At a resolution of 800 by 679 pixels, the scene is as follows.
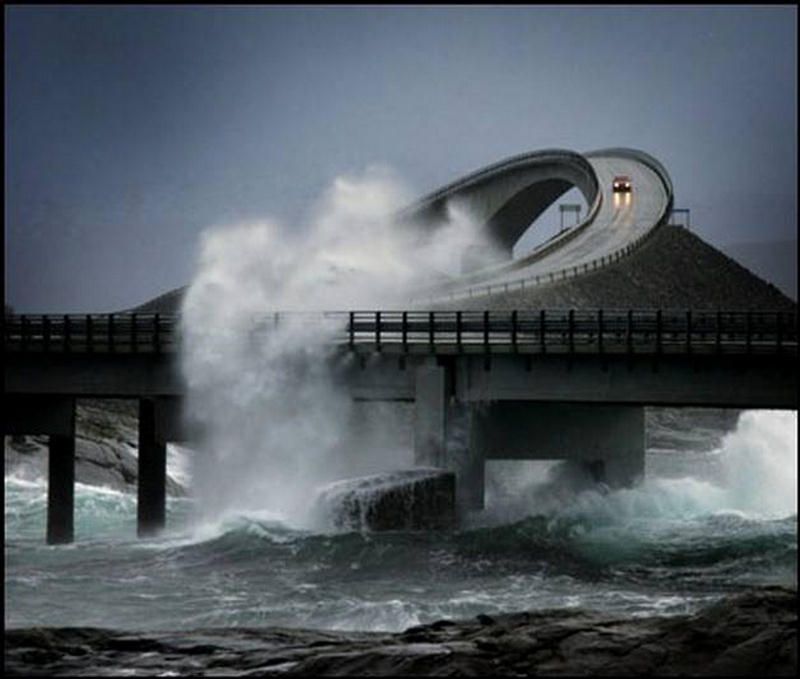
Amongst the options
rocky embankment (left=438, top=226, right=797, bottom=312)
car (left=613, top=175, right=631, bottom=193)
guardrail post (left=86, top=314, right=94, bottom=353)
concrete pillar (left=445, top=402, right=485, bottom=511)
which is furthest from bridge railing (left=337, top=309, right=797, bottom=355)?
car (left=613, top=175, right=631, bottom=193)

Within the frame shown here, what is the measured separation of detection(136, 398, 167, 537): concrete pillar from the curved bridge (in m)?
45.4

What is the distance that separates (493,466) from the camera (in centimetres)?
5262

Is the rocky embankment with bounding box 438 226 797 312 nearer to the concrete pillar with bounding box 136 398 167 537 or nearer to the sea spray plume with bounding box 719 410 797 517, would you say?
the sea spray plume with bounding box 719 410 797 517

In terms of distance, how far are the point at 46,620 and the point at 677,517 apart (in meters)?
26.3

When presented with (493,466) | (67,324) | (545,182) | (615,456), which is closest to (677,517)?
(615,456)

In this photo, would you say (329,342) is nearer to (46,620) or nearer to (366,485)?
(366,485)

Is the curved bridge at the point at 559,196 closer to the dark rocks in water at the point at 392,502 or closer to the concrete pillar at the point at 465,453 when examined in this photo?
the concrete pillar at the point at 465,453

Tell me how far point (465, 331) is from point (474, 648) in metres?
26.7

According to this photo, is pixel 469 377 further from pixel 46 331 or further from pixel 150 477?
pixel 46 331

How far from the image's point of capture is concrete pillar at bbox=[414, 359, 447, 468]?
131 ft

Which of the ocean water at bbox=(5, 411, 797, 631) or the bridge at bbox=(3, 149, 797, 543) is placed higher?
the bridge at bbox=(3, 149, 797, 543)

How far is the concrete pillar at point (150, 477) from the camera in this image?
44.9 m

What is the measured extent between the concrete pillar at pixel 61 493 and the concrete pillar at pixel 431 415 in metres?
12.8

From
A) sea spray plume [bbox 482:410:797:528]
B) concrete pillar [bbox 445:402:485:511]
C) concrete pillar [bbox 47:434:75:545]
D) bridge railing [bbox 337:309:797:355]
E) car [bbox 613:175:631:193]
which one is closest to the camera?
bridge railing [bbox 337:309:797:355]
